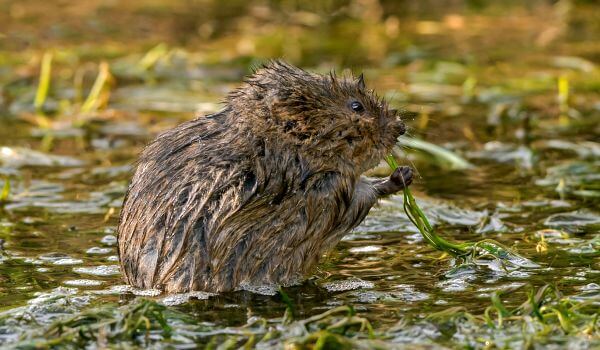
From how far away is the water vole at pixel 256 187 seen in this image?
19.3 feet

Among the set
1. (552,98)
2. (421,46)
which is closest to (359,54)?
(421,46)

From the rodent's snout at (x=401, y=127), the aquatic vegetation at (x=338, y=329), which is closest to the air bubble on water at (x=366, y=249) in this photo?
the rodent's snout at (x=401, y=127)

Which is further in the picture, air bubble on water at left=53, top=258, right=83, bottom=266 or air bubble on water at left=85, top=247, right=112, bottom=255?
air bubble on water at left=85, top=247, right=112, bottom=255

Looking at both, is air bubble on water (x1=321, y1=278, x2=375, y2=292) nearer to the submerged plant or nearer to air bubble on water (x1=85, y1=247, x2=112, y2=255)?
the submerged plant

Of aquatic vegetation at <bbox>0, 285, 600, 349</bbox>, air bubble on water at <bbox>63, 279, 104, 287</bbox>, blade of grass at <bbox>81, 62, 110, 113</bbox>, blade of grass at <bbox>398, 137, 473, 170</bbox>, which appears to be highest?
blade of grass at <bbox>81, 62, 110, 113</bbox>

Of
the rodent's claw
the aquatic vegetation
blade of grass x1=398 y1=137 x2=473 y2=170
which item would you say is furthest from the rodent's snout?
blade of grass x1=398 y1=137 x2=473 y2=170

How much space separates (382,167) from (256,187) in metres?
3.44

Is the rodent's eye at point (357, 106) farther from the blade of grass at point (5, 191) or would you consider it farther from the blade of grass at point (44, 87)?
the blade of grass at point (44, 87)

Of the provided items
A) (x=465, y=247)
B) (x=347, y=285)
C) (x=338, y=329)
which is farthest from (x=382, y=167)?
(x=338, y=329)

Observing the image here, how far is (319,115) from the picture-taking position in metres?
6.32

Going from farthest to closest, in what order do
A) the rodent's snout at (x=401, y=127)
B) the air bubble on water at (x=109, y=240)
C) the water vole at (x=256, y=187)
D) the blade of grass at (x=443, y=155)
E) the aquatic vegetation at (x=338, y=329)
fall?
the blade of grass at (x=443, y=155)
the air bubble on water at (x=109, y=240)
the rodent's snout at (x=401, y=127)
the water vole at (x=256, y=187)
the aquatic vegetation at (x=338, y=329)

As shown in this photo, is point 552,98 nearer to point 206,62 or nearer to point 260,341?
point 206,62

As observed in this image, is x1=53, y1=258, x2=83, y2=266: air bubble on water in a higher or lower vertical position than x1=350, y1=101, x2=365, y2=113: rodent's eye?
lower

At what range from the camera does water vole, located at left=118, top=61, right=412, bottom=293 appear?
5.88 m
